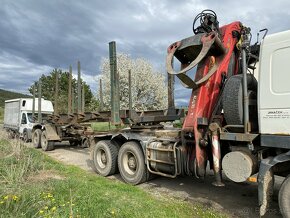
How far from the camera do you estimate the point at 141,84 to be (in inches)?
1473

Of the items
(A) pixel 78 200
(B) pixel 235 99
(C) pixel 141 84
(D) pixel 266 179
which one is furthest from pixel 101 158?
(C) pixel 141 84

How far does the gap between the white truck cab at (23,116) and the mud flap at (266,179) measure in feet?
48.0

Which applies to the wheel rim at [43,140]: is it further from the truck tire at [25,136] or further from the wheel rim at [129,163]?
the wheel rim at [129,163]

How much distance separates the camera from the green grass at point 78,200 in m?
4.06

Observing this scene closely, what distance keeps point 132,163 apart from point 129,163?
11 cm

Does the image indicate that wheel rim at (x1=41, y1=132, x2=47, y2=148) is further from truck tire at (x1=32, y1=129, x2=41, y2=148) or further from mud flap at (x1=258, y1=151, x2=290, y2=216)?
mud flap at (x1=258, y1=151, x2=290, y2=216)

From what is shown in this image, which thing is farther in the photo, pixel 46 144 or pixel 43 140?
pixel 43 140

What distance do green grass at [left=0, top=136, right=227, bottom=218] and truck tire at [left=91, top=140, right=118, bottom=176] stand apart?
615mm

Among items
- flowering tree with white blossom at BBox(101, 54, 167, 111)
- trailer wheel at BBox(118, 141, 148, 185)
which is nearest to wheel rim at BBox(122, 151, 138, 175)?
trailer wheel at BBox(118, 141, 148, 185)

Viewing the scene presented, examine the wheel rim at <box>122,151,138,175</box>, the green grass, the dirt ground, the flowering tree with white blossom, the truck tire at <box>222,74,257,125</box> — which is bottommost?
the dirt ground

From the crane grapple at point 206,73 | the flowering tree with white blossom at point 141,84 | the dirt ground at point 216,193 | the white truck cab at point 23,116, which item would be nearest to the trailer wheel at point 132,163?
the dirt ground at point 216,193

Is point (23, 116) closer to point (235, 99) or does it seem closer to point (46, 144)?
point (46, 144)

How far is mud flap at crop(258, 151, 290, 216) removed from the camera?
12.9 ft

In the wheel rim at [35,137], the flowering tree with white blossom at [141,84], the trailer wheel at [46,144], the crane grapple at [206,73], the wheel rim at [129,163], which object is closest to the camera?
the crane grapple at [206,73]
